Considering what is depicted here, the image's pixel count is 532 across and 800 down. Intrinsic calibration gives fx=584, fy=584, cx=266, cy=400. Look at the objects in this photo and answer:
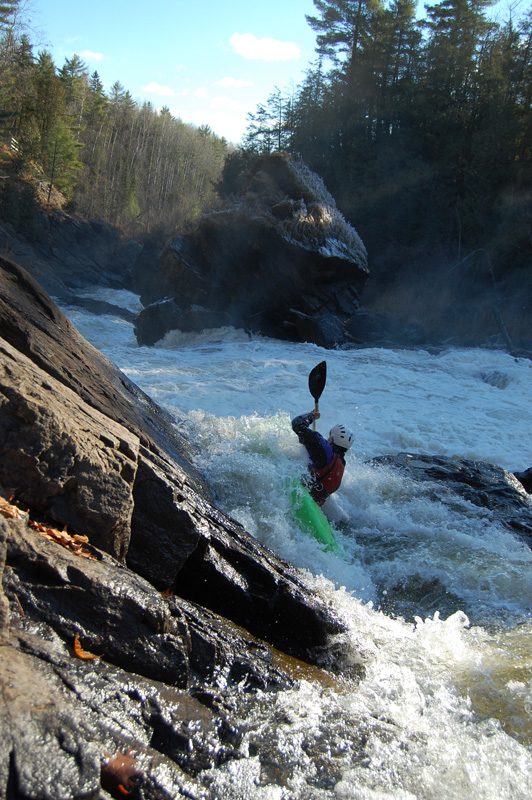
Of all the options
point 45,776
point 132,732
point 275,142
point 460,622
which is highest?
point 275,142

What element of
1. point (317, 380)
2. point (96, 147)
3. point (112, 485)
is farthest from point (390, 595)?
point (96, 147)

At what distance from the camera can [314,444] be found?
4938 millimetres

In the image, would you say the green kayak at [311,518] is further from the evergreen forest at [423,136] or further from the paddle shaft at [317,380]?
the evergreen forest at [423,136]

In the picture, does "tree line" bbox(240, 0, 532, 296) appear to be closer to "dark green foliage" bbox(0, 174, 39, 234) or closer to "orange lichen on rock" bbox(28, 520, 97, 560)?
"dark green foliage" bbox(0, 174, 39, 234)

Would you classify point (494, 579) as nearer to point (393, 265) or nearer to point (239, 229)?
point (239, 229)

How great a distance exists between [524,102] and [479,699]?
73.8 feet

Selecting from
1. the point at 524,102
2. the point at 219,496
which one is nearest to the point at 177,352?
the point at 219,496

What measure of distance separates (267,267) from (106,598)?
1332 centimetres

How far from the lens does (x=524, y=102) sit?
20234mm

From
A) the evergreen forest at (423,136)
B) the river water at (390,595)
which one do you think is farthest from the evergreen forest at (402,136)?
the river water at (390,595)

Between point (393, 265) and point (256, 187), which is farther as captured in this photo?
point (393, 265)

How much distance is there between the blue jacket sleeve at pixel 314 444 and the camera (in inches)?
194

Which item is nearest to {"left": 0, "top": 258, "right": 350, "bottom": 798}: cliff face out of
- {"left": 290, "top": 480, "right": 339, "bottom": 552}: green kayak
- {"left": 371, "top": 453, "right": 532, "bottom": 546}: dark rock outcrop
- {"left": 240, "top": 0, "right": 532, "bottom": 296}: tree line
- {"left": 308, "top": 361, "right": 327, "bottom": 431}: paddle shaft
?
{"left": 290, "top": 480, "right": 339, "bottom": 552}: green kayak

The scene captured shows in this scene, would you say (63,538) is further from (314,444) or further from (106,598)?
(314,444)
